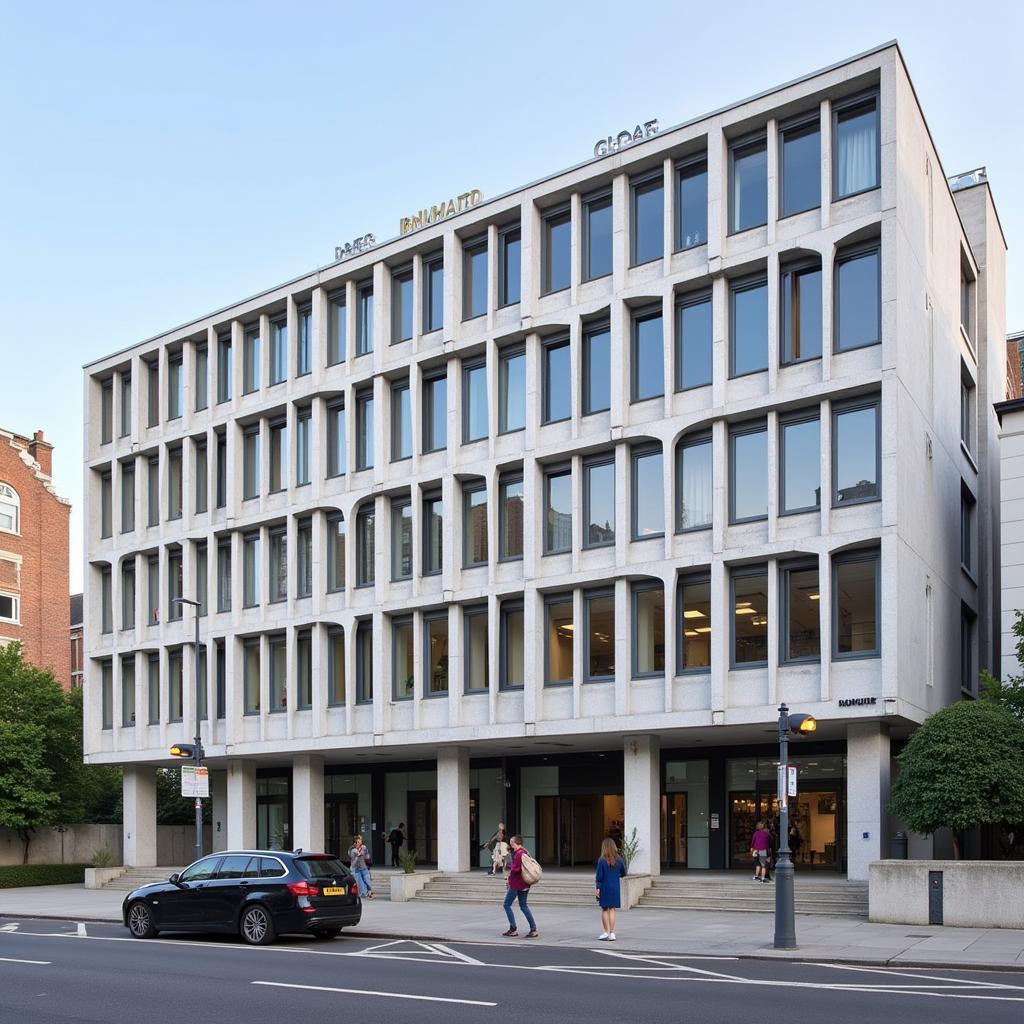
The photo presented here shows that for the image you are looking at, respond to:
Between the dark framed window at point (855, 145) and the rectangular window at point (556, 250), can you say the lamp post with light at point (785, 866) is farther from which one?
the rectangular window at point (556, 250)

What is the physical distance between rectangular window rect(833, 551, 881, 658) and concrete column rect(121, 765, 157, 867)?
87.9 ft

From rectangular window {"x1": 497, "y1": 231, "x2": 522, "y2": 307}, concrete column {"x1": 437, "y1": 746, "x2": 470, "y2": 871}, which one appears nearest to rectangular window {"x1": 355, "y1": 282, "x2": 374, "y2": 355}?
rectangular window {"x1": 497, "y1": 231, "x2": 522, "y2": 307}

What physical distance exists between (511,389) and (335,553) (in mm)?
7877

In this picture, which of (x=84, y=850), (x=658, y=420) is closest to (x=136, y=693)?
(x=84, y=850)

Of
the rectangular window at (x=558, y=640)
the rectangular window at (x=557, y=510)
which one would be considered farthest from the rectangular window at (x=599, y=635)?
the rectangular window at (x=557, y=510)

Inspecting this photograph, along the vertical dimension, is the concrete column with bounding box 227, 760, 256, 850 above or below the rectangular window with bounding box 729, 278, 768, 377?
below

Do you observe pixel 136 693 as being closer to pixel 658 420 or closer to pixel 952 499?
pixel 658 420

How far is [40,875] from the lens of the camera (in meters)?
45.6

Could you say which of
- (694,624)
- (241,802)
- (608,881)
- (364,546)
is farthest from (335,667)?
(608,881)

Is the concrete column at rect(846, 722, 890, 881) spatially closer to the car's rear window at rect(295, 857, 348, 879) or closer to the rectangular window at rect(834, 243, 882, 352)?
the rectangular window at rect(834, 243, 882, 352)

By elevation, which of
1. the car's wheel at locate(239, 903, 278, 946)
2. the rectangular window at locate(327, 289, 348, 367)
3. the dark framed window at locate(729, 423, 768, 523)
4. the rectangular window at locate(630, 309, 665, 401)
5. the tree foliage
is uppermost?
the rectangular window at locate(327, 289, 348, 367)

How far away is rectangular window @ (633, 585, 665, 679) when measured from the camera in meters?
32.5

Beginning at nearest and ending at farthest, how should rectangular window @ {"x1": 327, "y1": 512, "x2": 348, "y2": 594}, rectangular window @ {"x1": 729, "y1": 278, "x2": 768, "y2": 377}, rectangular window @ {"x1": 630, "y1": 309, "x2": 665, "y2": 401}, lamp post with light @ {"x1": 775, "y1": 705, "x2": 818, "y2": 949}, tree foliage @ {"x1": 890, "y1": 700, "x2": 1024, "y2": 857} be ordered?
lamp post with light @ {"x1": 775, "y1": 705, "x2": 818, "y2": 949}, tree foliage @ {"x1": 890, "y1": 700, "x2": 1024, "y2": 857}, rectangular window @ {"x1": 729, "y1": 278, "x2": 768, "y2": 377}, rectangular window @ {"x1": 630, "y1": 309, "x2": 665, "y2": 401}, rectangular window @ {"x1": 327, "y1": 512, "x2": 348, "y2": 594}

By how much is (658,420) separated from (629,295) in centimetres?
325
